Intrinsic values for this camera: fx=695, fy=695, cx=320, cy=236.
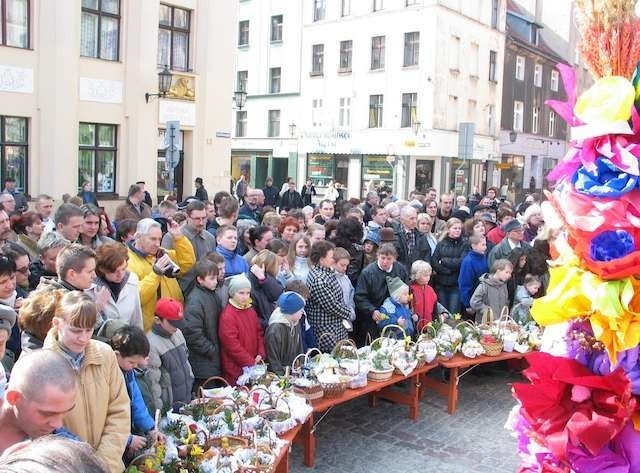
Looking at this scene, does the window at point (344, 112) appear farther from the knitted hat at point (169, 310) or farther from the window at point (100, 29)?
the knitted hat at point (169, 310)

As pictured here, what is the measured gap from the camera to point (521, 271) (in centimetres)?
908

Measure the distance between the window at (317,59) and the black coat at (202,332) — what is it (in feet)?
107

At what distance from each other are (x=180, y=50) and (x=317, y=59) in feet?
64.4

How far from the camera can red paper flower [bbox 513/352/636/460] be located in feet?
10.3

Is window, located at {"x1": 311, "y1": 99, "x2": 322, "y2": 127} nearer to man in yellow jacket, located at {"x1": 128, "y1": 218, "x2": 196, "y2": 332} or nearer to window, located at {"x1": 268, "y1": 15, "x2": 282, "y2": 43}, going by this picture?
window, located at {"x1": 268, "y1": 15, "x2": 282, "y2": 43}

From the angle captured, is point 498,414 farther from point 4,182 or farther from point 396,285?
point 4,182

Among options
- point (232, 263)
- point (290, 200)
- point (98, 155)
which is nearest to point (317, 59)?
point (290, 200)

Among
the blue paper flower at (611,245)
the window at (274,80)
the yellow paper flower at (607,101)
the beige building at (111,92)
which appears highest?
the window at (274,80)

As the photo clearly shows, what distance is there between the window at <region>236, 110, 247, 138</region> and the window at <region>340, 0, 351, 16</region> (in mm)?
8411

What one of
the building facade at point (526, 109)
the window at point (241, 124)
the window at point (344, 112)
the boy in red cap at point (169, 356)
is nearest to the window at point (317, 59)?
the window at point (344, 112)

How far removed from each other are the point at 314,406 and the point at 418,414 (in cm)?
207

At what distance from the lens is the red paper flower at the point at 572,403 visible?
10.3 ft

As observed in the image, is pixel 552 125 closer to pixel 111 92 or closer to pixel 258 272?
pixel 111 92

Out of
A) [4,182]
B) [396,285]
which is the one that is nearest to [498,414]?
[396,285]
